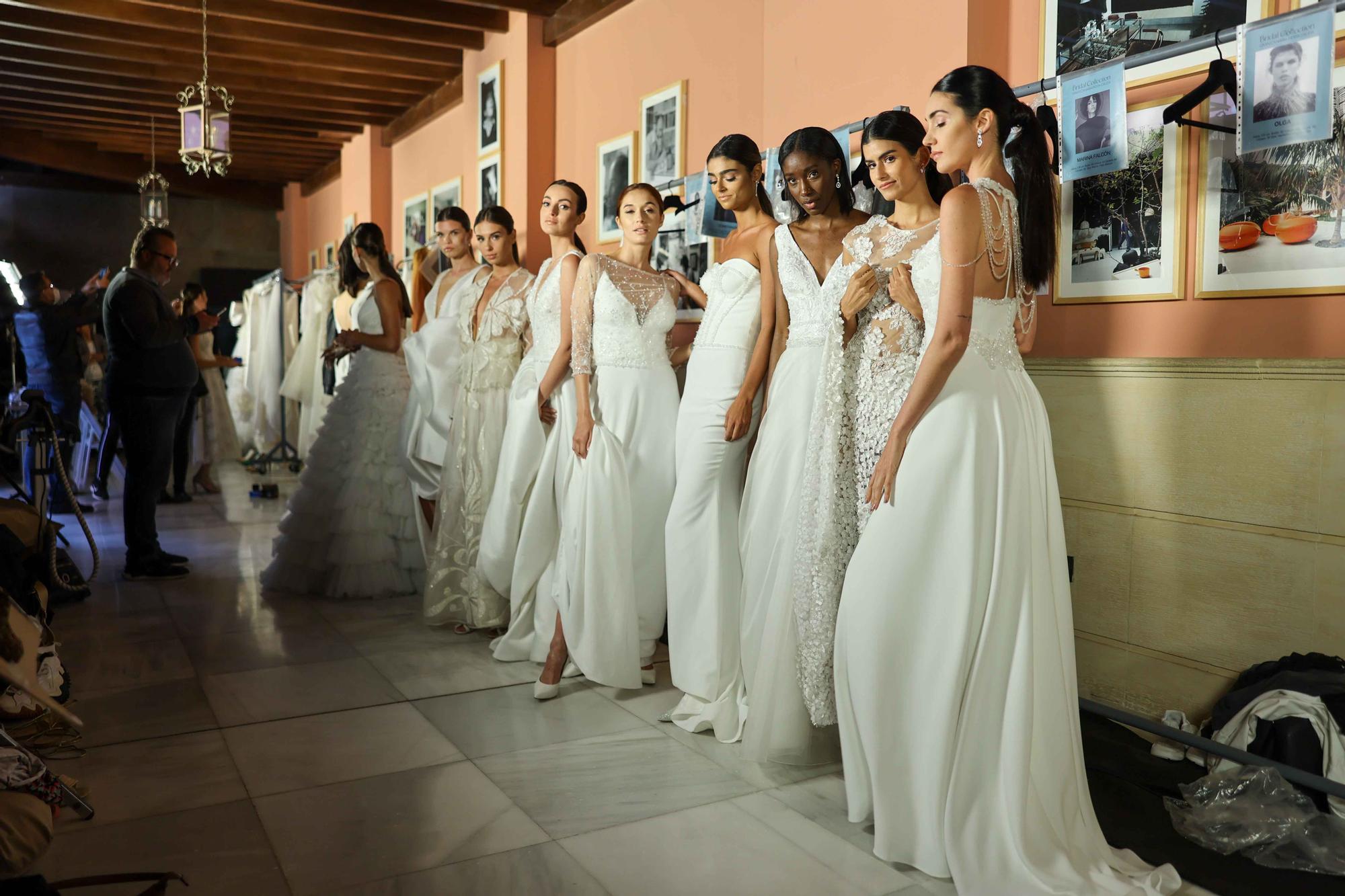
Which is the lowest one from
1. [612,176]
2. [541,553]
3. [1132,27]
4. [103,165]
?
[541,553]

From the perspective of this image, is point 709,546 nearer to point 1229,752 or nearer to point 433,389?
point 1229,752

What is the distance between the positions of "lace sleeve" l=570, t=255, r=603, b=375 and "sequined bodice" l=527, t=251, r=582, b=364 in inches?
10.3

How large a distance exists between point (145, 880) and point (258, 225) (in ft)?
45.2

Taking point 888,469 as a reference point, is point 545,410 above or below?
above

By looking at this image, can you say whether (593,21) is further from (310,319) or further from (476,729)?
(310,319)

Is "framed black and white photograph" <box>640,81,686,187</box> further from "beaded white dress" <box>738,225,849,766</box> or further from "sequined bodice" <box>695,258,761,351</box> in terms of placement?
"beaded white dress" <box>738,225,849,766</box>

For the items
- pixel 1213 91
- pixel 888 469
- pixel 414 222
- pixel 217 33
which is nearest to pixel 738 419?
pixel 888 469

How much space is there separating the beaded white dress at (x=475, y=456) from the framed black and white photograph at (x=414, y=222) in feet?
12.8

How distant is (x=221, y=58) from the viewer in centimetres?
Answer: 741

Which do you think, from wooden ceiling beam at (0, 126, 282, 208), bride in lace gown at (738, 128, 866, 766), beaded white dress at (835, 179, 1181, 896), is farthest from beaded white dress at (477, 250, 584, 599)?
wooden ceiling beam at (0, 126, 282, 208)

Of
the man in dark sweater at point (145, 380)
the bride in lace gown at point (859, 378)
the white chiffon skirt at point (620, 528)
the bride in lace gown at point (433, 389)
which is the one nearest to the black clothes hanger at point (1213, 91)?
the bride in lace gown at point (859, 378)

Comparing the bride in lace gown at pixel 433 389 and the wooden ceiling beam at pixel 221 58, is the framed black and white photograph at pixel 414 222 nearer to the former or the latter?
the wooden ceiling beam at pixel 221 58

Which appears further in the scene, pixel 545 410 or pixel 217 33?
pixel 217 33

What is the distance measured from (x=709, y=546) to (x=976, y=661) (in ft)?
4.02
